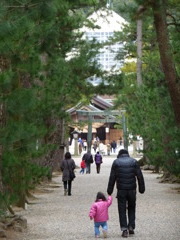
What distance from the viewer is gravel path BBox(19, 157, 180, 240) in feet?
42.6

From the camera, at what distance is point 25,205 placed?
1870cm

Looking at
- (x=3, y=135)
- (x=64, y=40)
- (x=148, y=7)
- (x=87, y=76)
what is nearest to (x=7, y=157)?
(x=3, y=135)

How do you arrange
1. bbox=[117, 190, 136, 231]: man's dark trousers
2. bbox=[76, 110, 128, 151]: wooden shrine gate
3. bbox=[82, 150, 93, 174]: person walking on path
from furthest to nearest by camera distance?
bbox=[76, 110, 128, 151]: wooden shrine gate
bbox=[82, 150, 93, 174]: person walking on path
bbox=[117, 190, 136, 231]: man's dark trousers

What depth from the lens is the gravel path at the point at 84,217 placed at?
1299 centimetres

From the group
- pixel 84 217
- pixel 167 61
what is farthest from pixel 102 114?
pixel 84 217

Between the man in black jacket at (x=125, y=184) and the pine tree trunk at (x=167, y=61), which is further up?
the pine tree trunk at (x=167, y=61)

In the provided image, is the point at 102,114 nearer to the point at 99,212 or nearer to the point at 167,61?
the point at 167,61

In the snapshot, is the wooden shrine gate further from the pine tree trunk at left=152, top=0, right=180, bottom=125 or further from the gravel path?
the pine tree trunk at left=152, top=0, right=180, bottom=125

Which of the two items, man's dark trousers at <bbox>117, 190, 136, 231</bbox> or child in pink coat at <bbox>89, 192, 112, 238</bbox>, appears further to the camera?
man's dark trousers at <bbox>117, 190, 136, 231</bbox>

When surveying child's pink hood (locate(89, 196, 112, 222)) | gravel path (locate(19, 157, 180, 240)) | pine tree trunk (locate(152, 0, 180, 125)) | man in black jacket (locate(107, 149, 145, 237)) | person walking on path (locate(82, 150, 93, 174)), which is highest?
pine tree trunk (locate(152, 0, 180, 125))

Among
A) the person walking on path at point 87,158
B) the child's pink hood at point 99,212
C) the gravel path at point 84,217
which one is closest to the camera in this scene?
the child's pink hood at point 99,212

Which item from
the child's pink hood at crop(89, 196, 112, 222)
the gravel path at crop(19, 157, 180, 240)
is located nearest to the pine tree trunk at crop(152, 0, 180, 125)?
the gravel path at crop(19, 157, 180, 240)

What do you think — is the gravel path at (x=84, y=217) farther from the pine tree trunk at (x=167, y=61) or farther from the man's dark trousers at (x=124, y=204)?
the pine tree trunk at (x=167, y=61)

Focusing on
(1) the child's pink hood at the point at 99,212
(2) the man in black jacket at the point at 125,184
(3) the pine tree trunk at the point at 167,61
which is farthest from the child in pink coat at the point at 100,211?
(3) the pine tree trunk at the point at 167,61
